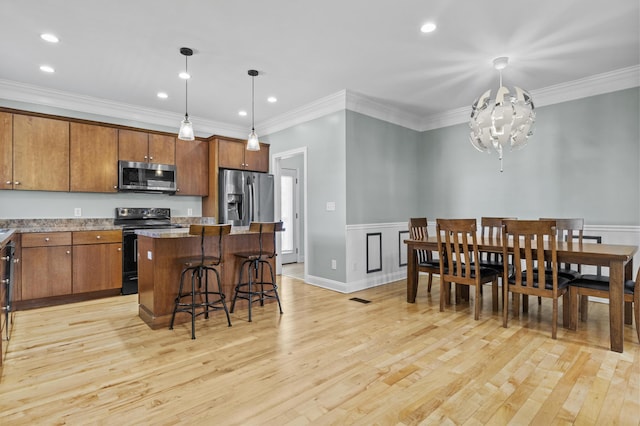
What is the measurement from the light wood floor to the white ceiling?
2667mm

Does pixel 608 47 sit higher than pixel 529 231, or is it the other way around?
pixel 608 47

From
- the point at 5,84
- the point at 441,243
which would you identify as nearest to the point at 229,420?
the point at 441,243

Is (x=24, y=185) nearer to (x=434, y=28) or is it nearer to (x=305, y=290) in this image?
(x=305, y=290)

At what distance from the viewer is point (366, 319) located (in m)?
3.40

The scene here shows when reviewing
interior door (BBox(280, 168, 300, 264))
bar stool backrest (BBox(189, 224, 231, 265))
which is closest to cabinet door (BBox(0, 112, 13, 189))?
bar stool backrest (BBox(189, 224, 231, 265))

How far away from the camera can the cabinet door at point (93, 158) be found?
14.5 ft

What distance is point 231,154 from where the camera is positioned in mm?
5504

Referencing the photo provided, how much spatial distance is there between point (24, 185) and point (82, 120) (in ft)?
3.45

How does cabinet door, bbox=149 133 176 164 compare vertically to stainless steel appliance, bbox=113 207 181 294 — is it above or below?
above

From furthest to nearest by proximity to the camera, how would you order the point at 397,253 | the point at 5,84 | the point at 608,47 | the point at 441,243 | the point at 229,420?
the point at 397,253
the point at 5,84
the point at 441,243
the point at 608,47
the point at 229,420

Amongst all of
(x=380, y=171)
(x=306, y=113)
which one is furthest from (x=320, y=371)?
(x=306, y=113)

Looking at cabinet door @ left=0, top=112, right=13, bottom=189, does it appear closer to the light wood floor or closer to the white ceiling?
the white ceiling

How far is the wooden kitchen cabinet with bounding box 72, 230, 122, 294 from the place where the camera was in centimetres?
417

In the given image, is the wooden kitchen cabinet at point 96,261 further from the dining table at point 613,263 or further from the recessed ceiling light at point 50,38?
the dining table at point 613,263
